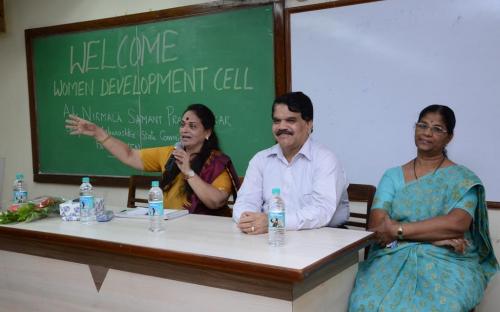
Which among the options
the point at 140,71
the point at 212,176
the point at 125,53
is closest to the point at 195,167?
the point at 212,176

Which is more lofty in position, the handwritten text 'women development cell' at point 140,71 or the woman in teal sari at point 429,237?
the handwritten text 'women development cell' at point 140,71

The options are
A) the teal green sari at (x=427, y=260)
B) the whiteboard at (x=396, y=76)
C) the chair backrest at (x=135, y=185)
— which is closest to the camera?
the teal green sari at (x=427, y=260)

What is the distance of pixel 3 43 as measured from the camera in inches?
170

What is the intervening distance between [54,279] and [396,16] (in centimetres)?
212

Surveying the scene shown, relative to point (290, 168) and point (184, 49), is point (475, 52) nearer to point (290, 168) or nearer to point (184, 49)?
point (290, 168)

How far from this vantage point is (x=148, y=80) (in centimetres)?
363

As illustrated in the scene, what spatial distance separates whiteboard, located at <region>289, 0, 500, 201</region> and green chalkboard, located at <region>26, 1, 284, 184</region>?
1.01 ft

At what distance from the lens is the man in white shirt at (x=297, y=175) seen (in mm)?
2066

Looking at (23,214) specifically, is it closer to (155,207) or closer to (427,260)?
(155,207)

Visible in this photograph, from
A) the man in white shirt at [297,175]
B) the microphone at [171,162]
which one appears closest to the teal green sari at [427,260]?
the man in white shirt at [297,175]

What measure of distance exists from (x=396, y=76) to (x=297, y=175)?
2.98 feet

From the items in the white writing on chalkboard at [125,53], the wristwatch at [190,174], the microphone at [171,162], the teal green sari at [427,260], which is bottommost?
the teal green sari at [427,260]

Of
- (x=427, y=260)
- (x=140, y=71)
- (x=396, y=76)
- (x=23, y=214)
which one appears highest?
(x=140, y=71)

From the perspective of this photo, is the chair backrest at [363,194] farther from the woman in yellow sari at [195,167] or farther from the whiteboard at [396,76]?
A: the woman in yellow sari at [195,167]
